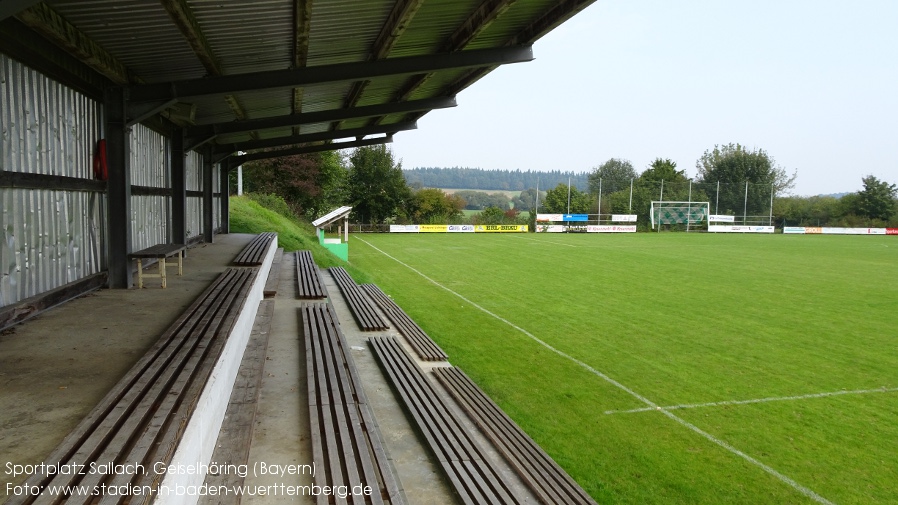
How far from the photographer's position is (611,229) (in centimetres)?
6556

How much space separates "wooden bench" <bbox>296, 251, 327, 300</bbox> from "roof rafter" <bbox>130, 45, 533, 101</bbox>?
4124 millimetres

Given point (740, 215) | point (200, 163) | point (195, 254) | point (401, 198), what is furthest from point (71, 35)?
point (740, 215)

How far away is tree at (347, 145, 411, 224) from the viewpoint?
6131 centimetres

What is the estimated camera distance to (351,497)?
425cm

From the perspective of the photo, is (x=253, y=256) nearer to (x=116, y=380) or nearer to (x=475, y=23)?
(x=475, y=23)

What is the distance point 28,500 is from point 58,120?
19.2 feet

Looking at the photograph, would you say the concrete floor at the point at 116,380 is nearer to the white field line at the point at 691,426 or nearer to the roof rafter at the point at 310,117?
the white field line at the point at 691,426

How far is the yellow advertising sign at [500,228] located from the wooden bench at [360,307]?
152 ft

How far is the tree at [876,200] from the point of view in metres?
70.4

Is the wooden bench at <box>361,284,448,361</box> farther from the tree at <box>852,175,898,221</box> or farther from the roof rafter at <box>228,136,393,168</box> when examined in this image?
the tree at <box>852,175,898,221</box>

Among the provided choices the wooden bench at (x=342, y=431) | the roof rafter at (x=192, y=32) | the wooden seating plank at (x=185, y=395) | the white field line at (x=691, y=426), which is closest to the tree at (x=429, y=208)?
the white field line at (x=691, y=426)

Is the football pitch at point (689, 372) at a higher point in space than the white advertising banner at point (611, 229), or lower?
lower

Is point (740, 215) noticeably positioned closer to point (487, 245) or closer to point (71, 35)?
point (487, 245)

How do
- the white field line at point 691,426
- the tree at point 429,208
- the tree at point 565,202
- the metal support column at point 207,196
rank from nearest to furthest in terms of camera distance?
the white field line at point 691,426 → the metal support column at point 207,196 → the tree at point 429,208 → the tree at point 565,202
